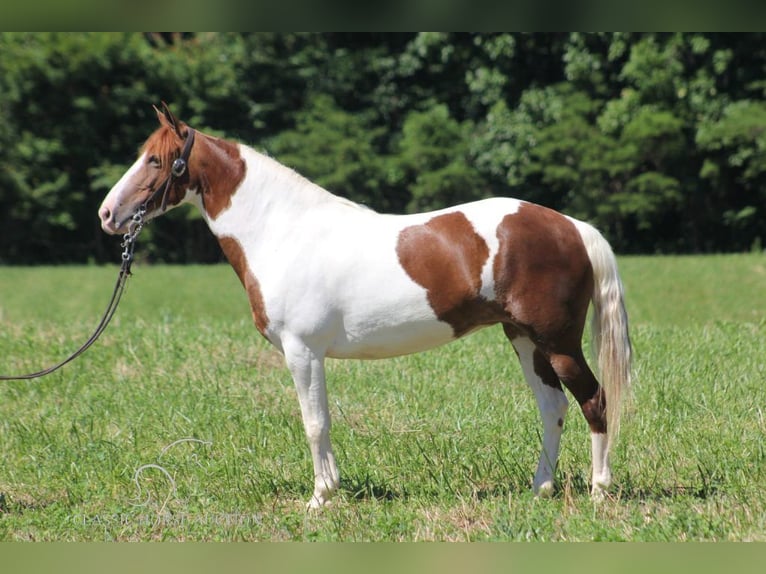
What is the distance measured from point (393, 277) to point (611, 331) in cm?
122

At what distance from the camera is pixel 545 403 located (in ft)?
17.0

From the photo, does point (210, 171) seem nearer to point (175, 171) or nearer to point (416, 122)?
point (175, 171)

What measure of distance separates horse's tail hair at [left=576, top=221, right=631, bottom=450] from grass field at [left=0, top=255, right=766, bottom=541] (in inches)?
11.8

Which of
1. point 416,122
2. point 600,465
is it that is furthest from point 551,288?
point 416,122

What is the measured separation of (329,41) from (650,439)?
71.2 ft

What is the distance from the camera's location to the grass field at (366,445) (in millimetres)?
4742

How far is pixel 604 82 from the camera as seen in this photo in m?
23.7

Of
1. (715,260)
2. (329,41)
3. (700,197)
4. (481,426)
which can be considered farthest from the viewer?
(329,41)

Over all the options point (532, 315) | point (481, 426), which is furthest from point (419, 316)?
point (481, 426)

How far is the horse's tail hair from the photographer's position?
491cm

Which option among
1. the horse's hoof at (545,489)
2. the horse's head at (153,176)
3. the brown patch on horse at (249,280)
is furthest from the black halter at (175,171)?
the horse's hoof at (545,489)

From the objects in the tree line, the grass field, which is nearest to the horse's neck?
the grass field

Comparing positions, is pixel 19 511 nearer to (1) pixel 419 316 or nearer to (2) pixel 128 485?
(2) pixel 128 485

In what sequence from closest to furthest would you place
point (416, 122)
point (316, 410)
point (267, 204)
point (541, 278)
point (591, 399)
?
point (541, 278) → point (591, 399) → point (316, 410) → point (267, 204) → point (416, 122)
